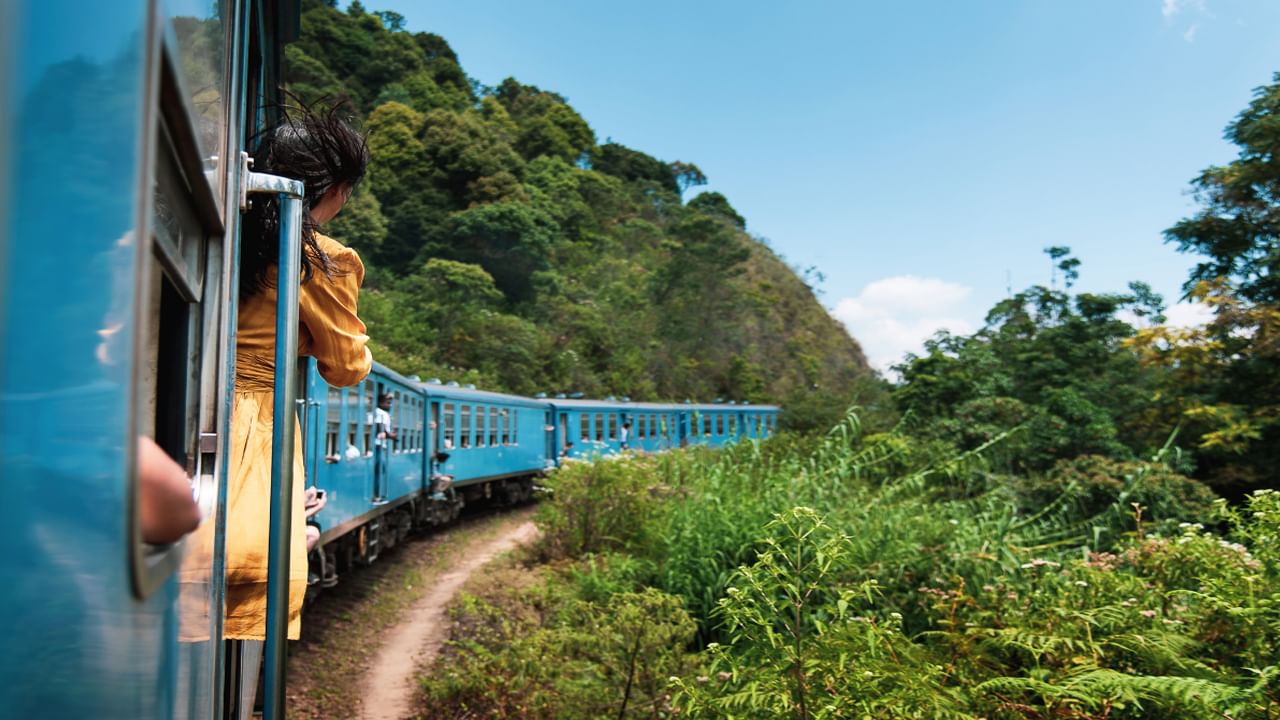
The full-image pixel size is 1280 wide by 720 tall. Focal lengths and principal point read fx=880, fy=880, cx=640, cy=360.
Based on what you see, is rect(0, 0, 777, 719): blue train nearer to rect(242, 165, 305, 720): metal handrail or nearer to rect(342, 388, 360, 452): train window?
rect(242, 165, 305, 720): metal handrail

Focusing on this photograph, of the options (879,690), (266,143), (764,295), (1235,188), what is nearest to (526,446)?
(1235,188)

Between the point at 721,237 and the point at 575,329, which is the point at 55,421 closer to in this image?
the point at 575,329

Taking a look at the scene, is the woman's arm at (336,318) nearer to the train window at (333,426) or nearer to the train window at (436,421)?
the train window at (333,426)

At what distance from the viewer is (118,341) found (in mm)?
696

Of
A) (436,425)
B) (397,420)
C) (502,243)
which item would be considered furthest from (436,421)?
(502,243)

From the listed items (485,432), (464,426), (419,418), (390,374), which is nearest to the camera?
(390,374)

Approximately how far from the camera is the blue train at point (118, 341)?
0.61 metres

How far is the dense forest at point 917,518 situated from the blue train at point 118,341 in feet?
5.02

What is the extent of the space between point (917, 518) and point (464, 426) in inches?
322

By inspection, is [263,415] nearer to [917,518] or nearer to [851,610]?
[851,610]

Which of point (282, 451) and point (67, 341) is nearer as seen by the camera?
point (67, 341)

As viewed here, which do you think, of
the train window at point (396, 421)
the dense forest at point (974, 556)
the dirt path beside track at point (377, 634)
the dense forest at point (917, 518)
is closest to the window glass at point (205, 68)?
the dense forest at point (917, 518)

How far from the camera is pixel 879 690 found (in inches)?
111

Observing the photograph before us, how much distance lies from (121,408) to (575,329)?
31.3 m
